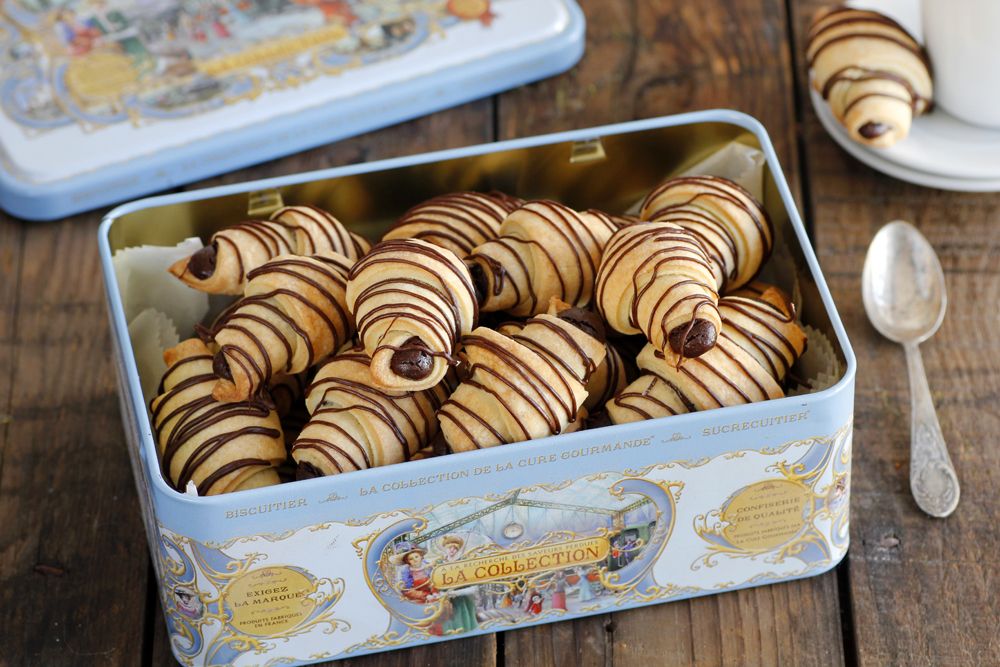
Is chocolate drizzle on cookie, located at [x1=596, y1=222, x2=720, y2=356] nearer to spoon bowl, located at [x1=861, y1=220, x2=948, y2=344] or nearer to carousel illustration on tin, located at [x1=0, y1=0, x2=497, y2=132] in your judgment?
spoon bowl, located at [x1=861, y1=220, x2=948, y2=344]

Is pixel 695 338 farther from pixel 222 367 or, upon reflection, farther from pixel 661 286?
pixel 222 367

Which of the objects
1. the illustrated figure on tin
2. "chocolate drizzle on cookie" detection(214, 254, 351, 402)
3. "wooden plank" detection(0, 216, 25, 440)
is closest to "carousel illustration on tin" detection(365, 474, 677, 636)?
the illustrated figure on tin

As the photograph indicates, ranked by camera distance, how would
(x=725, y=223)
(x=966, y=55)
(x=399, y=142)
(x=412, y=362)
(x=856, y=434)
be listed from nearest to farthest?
(x=412, y=362) < (x=725, y=223) < (x=856, y=434) < (x=966, y=55) < (x=399, y=142)

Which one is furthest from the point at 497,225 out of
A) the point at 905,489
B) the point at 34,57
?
the point at 34,57

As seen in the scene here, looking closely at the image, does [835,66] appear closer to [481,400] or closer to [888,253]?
[888,253]

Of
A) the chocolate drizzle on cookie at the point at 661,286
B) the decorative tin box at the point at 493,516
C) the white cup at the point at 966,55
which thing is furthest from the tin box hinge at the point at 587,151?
the white cup at the point at 966,55

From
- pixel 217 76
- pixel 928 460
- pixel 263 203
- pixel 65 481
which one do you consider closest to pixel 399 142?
pixel 217 76
